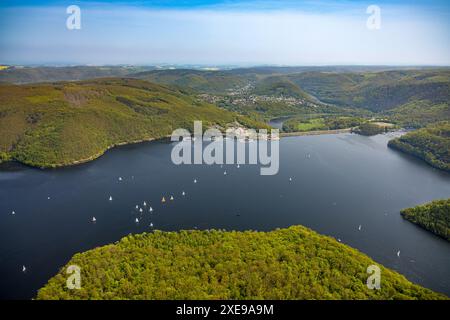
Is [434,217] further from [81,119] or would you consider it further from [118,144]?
[81,119]

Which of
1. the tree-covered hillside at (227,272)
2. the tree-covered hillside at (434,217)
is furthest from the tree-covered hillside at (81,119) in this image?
the tree-covered hillside at (434,217)

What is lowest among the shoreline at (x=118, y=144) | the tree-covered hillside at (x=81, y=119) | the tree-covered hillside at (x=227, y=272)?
the tree-covered hillside at (x=227, y=272)

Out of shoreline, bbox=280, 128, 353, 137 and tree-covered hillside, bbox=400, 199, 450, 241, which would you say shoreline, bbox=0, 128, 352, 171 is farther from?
tree-covered hillside, bbox=400, 199, 450, 241

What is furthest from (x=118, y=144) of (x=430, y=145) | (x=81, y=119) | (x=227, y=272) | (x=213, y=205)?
(x=430, y=145)

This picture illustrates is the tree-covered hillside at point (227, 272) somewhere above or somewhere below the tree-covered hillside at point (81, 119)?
below

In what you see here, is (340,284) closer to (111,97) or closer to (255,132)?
(255,132)

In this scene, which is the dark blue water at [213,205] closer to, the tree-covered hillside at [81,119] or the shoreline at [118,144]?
the shoreline at [118,144]

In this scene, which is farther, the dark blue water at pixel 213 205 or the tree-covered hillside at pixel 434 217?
the tree-covered hillside at pixel 434 217
